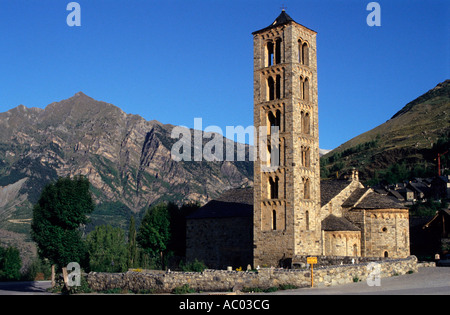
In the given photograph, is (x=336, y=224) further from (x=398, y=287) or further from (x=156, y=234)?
(x=156, y=234)

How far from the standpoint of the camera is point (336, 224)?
48.5m

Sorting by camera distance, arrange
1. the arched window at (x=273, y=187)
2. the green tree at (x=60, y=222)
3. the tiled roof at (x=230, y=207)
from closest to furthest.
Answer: the arched window at (x=273, y=187) → the green tree at (x=60, y=222) → the tiled roof at (x=230, y=207)

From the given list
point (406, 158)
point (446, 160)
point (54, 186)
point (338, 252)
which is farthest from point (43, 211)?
point (406, 158)

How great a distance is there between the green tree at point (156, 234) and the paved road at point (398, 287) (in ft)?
104

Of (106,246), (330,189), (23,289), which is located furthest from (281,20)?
(106,246)

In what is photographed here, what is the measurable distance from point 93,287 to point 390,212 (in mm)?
27738

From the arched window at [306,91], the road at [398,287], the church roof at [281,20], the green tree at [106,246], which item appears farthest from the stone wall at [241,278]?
the green tree at [106,246]

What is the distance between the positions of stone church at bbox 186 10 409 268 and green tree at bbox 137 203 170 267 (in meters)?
11.7

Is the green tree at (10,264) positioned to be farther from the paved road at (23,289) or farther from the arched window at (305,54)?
the arched window at (305,54)

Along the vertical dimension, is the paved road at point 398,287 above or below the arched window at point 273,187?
below

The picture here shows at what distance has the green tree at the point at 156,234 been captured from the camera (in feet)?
201

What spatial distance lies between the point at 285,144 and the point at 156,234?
2208 cm

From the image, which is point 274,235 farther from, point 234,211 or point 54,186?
point 54,186

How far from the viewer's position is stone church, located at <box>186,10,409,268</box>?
150 feet
